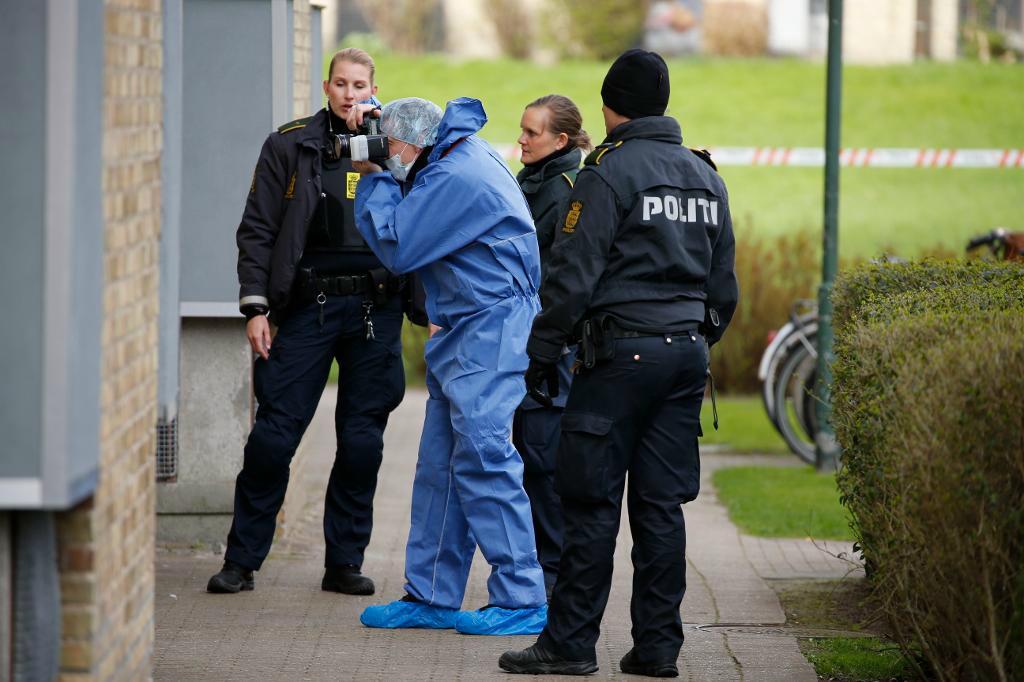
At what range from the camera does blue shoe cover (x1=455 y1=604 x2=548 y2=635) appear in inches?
233

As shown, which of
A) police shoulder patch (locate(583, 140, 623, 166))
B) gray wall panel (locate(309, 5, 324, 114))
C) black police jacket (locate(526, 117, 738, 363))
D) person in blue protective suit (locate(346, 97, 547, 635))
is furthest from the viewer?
gray wall panel (locate(309, 5, 324, 114))

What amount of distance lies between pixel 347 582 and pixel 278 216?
150 cm

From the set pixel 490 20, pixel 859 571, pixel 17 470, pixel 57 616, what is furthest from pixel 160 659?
pixel 490 20

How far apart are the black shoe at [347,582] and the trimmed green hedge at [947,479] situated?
2270mm

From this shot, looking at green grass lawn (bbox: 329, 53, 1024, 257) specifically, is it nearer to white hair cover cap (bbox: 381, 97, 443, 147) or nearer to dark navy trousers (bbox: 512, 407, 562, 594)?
dark navy trousers (bbox: 512, 407, 562, 594)

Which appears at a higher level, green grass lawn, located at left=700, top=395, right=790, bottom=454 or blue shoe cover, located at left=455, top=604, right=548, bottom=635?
blue shoe cover, located at left=455, top=604, right=548, bottom=635

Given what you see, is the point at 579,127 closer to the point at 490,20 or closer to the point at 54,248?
the point at 54,248

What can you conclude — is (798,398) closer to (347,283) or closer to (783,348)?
(783,348)

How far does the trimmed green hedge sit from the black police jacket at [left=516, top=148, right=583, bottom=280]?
1.80m

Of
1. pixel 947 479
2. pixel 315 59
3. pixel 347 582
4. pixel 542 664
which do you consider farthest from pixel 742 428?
pixel 947 479

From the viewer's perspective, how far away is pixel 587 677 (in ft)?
17.5

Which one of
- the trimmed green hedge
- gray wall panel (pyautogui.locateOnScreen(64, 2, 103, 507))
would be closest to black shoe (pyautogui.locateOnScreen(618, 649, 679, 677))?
the trimmed green hedge

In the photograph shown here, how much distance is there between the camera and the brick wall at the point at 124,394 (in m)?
3.76

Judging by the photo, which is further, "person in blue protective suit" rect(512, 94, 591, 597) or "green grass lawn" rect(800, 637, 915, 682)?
"person in blue protective suit" rect(512, 94, 591, 597)
